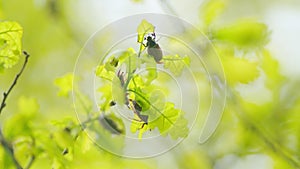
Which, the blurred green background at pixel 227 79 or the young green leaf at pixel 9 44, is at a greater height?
the blurred green background at pixel 227 79

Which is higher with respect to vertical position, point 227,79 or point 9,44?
point 227,79

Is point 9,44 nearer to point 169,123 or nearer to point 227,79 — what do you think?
point 169,123

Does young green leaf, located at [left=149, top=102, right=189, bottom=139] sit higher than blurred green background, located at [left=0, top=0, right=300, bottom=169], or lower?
lower

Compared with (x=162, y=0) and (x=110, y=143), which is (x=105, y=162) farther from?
(x=162, y=0)

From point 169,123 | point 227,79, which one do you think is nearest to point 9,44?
point 169,123

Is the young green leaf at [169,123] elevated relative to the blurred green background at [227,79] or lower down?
lower down
